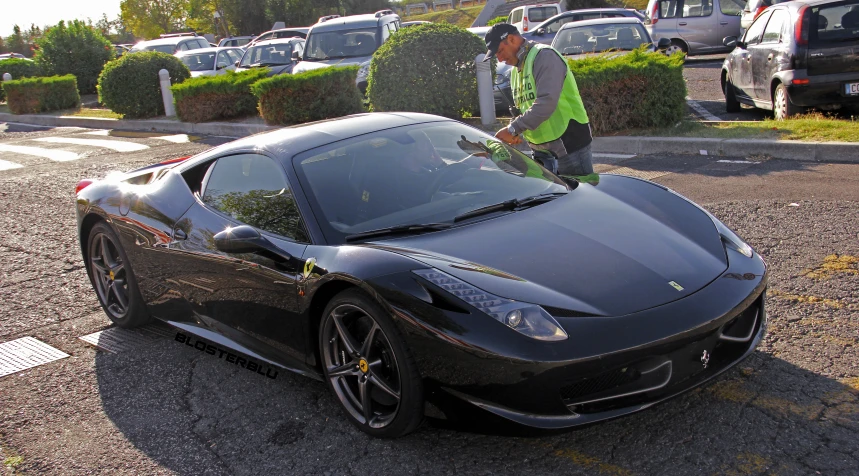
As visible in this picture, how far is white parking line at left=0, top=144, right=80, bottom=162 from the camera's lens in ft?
46.3

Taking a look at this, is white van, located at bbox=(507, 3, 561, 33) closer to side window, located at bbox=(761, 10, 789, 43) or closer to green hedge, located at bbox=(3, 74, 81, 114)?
green hedge, located at bbox=(3, 74, 81, 114)

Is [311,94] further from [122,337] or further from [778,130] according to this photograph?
[122,337]

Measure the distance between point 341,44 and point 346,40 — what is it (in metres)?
0.15

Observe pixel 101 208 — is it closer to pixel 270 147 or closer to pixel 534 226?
pixel 270 147

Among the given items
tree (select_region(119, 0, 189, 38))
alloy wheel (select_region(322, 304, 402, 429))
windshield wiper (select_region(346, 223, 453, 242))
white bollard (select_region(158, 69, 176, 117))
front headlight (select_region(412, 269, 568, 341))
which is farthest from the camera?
tree (select_region(119, 0, 189, 38))

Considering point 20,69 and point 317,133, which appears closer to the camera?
point 317,133

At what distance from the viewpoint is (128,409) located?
13.8ft

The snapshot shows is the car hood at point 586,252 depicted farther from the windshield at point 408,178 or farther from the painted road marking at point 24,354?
the painted road marking at point 24,354

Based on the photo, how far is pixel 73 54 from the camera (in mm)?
27234

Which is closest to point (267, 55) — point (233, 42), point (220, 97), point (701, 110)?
point (220, 97)

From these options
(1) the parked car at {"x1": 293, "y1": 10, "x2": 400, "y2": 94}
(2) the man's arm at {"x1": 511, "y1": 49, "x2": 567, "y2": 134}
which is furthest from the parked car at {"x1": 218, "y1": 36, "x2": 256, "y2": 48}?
(2) the man's arm at {"x1": 511, "y1": 49, "x2": 567, "y2": 134}

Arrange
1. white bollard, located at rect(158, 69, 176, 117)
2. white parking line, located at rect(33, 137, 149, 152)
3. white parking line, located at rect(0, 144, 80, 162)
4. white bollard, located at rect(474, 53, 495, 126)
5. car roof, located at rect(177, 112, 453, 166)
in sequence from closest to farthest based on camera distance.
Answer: car roof, located at rect(177, 112, 453, 166) → white bollard, located at rect(474, 53, 495, 126) → white parking line, located at rect(0, 144, 80, 162) → white parking line, located at rect(33, 137, 149, 152) → white bollard, located at rect(158, 69, 176, 117)

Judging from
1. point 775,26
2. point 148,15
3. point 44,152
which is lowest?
point 44,152

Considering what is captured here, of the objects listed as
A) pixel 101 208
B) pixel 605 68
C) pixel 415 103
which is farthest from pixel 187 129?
pixel 101 208
